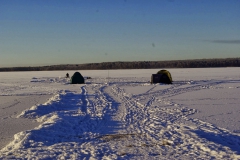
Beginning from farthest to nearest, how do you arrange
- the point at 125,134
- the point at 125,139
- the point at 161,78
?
the point at 161,78
the point at 125,134
the point at 125,139

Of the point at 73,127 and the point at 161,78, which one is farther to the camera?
the point at 161,78

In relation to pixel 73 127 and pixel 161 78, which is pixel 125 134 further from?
pixel 161 78

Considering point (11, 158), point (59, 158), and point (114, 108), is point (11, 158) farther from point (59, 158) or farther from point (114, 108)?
point (114, 108)

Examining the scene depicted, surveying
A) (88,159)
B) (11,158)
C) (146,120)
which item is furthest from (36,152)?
(146,120)

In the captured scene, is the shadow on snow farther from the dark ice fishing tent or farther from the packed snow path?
the dark ice fishing tent

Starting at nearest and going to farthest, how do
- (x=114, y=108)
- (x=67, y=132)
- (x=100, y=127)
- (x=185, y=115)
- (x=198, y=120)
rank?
1. (x=67, y=132)
2. (x=100, y=127)
3. (x=198, y=120)
4. (x=185, y=115)
5. (x=114, y=108)

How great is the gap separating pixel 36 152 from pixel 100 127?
9.49 feet

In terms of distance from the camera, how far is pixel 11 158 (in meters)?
6.33

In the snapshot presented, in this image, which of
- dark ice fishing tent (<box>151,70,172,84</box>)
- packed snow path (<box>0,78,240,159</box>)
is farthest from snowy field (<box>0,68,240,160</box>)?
dark ice fishing tent (<box>151,70,172,84</box>)

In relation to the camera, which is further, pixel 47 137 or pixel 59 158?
pixel 47 137

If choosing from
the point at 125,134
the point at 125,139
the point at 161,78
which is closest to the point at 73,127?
the point at 125,134

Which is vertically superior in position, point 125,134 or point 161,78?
point 161,78

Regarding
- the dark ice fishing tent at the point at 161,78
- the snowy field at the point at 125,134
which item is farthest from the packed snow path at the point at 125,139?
the dark ice fishing tent at the point at 161,78

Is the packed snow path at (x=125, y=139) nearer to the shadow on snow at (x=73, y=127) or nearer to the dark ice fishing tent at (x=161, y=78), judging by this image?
the shadow on snow at (x=73, y=127)
